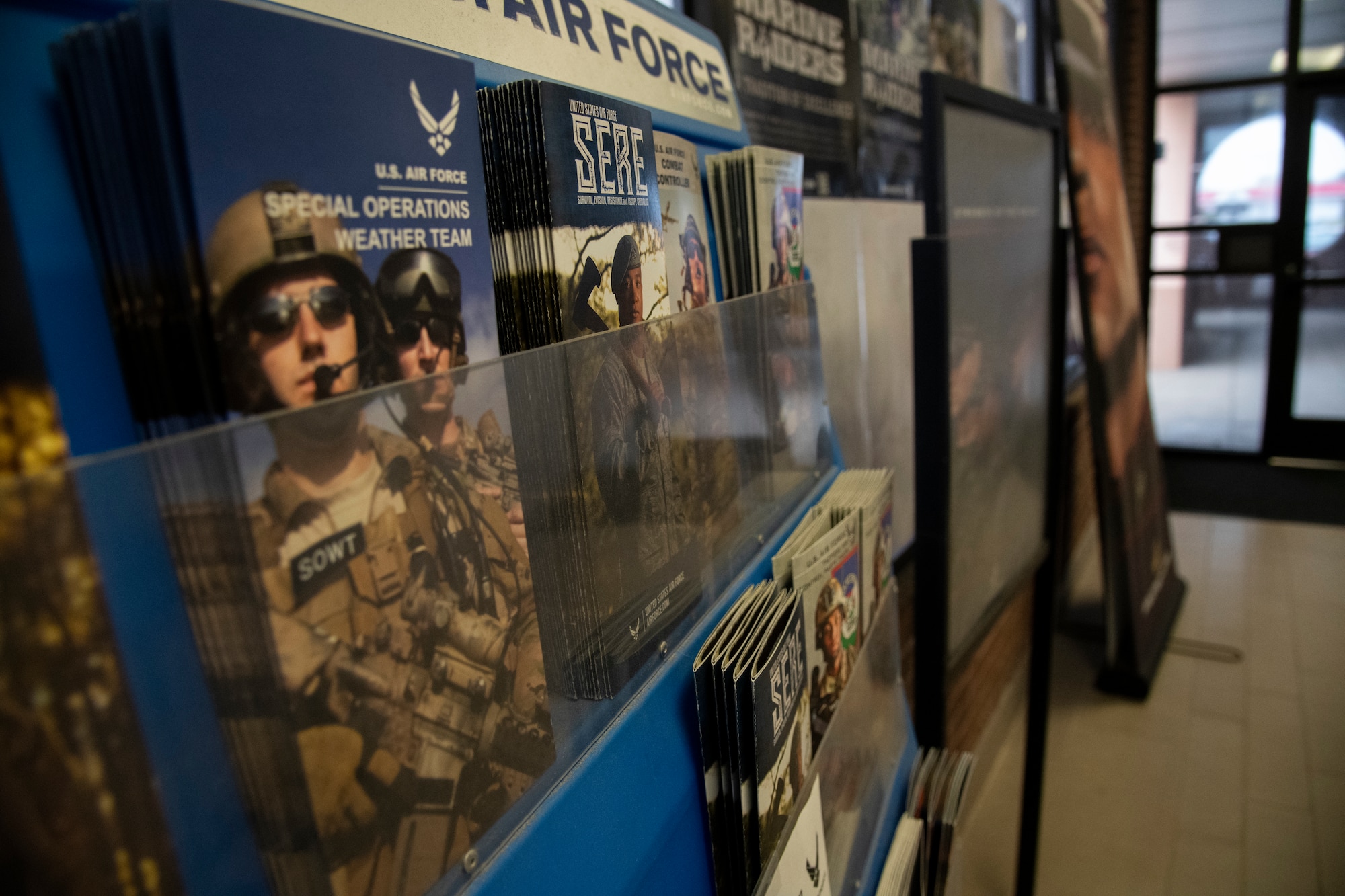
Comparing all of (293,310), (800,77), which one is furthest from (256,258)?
(800,77)

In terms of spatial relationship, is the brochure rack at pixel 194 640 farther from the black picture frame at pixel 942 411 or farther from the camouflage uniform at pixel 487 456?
the black picture frame at pixel 942 411

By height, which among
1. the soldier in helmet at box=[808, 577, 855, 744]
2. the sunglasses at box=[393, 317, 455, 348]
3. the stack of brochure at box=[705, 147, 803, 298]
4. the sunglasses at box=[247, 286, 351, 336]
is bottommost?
the soldier in helmet at box=[808, 577, 855, 744]

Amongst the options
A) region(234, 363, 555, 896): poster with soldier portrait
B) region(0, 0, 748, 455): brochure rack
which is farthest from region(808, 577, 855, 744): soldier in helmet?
region(0, 0, 748, 455): brochure rack

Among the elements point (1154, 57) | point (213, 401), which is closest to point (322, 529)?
point (213, 401)

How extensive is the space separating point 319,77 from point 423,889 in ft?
1.34

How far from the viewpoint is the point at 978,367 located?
156 cm

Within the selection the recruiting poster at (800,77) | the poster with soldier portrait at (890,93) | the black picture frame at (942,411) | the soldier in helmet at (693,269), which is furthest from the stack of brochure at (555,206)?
the poster with soldier portrait at (890,93)

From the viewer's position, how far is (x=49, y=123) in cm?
33

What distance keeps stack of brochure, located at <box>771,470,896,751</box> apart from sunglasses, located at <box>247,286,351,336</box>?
53 cm

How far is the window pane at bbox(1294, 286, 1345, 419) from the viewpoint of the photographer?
5.97 meters

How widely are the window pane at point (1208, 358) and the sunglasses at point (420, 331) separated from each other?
23.4 feet

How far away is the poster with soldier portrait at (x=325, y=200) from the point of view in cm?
34

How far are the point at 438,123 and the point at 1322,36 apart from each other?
24.4 feet

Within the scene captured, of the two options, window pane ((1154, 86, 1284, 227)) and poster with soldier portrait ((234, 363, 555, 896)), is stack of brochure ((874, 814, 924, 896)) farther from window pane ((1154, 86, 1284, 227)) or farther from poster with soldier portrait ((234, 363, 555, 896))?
window pane ((1154, 86, 1284, 227))
